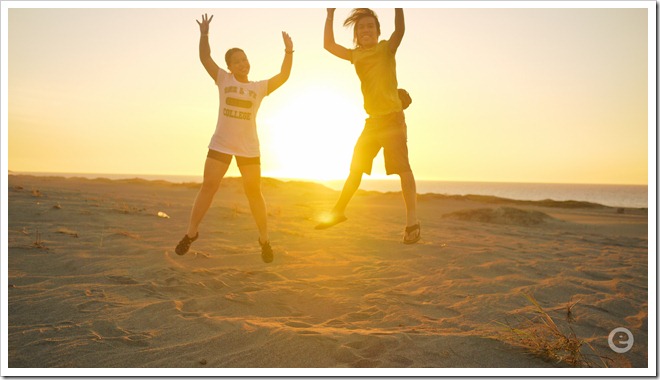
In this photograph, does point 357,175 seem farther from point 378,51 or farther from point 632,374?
point 632,374

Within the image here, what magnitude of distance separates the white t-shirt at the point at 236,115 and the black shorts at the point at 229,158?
45 mm

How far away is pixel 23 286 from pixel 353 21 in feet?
11.6

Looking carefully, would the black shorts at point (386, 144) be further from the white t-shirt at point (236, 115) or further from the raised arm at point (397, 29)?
the white t-shirt at point (236, 115)

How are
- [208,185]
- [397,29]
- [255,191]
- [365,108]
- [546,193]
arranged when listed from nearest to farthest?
[397,29] < [365,108] < [208,185] < [255,191] < [546,193]

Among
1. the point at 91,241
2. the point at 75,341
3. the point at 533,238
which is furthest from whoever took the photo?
the point at 533,238

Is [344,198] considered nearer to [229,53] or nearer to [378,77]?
[378,77]

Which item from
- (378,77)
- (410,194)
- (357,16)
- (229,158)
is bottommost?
(410,194)

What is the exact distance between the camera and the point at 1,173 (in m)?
3.80

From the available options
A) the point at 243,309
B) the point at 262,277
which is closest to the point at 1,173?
the point at 243,309

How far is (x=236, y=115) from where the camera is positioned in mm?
3777

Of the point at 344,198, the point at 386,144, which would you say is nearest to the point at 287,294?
the point at 344,198

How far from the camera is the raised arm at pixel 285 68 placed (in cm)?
391

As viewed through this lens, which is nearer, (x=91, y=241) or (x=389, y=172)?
(x=389, y=172)

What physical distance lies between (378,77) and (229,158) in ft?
4.52
